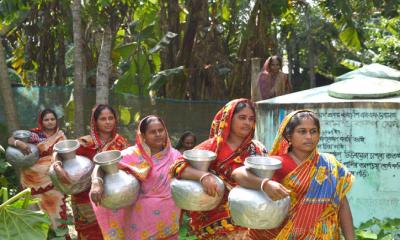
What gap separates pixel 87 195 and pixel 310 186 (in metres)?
2.50

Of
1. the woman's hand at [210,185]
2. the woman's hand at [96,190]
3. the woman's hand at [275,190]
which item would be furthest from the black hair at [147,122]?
the woman's hand at [275,190]

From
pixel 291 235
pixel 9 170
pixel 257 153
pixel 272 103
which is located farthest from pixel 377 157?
pixel 9 170

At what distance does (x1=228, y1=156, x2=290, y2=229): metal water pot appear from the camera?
2.75m

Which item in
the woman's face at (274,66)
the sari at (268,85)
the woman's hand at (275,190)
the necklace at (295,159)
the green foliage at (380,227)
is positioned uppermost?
the woman's face at (274,66)

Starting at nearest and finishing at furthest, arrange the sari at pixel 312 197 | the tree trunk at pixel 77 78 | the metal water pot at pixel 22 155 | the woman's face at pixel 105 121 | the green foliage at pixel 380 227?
the sari at pixel 312 197, the green foliage at pixel 380 227, the woman's face at pixel 105 121, the metal water pot at pixel 22 155, the tree trunk at pixel 77 78

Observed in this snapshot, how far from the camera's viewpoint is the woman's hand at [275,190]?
2.70m

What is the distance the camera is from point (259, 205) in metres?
2.76

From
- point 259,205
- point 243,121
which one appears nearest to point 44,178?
point 243,121

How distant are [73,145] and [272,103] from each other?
2.12 meters

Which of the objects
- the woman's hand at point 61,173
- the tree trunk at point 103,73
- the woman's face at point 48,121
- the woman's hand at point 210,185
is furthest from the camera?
the tree trunk at point 103,73

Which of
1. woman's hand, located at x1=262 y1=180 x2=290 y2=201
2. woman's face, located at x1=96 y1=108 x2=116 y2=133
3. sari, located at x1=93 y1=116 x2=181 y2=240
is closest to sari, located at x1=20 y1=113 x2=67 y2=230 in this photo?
woman's face, located at x1=96 y1=108 x2=116 y2=133

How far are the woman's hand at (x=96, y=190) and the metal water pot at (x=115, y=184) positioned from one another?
50mm

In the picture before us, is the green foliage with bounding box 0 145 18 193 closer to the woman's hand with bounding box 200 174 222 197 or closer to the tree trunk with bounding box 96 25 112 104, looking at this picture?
the tree trunk with bounding box 96 25 112 104

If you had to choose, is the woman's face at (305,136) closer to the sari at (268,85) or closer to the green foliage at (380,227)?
the green foliage at (380,227)
